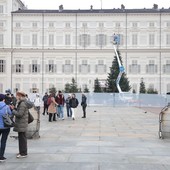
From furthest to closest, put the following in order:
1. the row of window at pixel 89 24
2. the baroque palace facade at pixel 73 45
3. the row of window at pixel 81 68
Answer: the row of window at pixel 89 24
the baroque palace facade at pixel 73 45
the row of window at pixel 81 68

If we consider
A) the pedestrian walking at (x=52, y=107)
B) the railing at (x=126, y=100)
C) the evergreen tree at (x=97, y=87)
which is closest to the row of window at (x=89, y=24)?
the evergreen tree at (x=97, y=87)

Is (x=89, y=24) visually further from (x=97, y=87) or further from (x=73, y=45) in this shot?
(x=97, y=87)

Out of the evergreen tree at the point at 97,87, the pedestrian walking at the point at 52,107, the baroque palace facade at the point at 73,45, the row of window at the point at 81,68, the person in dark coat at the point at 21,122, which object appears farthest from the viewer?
the baroque palace facade at the point at 73,45

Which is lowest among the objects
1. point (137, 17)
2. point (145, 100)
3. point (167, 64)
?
point (145, 100)

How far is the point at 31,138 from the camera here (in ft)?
46.3

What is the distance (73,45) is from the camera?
72250 millimetres

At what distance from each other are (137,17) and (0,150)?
64713mm

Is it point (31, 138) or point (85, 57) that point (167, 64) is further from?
point (31, 138)

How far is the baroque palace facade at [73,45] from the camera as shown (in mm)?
71688

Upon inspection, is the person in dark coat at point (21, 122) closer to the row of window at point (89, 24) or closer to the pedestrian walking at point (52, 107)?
the pedestrian walking at point (52, 107)

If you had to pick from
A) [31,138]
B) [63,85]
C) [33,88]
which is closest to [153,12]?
[63,85]

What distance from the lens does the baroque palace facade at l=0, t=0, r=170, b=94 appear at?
71.7 metres

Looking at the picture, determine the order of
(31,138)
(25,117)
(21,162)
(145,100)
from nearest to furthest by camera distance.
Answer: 1. (21,162)
2. (25,117)
3. (31,138)
4. (145,100)

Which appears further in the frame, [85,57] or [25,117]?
[85,57]
